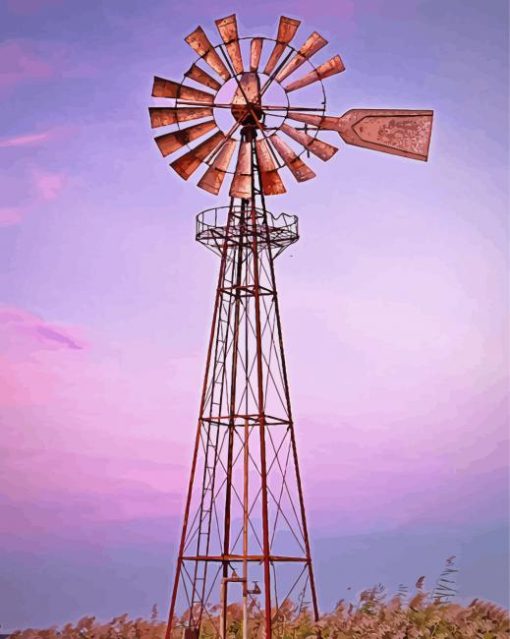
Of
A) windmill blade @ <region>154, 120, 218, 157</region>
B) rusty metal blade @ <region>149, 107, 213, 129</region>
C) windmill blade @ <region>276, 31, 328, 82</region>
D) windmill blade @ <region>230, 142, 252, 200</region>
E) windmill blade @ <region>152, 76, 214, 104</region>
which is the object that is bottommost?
windmill blade @ <region>230, 142, 252, 200</region>

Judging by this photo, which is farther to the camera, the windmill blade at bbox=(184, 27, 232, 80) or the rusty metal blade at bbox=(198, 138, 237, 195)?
the rusty metal blade at bbox=(198, 138, 237, 195)

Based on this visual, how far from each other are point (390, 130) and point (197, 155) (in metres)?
3.82

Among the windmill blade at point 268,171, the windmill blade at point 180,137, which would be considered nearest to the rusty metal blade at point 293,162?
the windmill blade at point 268,171

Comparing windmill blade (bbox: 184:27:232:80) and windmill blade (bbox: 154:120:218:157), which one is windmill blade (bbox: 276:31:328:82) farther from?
windmill blade (bbox: 154:120:218:157)

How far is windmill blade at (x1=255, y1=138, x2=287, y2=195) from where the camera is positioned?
59.7 ft

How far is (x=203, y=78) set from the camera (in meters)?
18.0

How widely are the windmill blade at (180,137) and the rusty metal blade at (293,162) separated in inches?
53.0

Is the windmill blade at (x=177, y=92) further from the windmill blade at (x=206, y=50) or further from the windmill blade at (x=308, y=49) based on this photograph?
the windmill blade at (x=308, y=49)

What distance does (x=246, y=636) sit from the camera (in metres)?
16.2

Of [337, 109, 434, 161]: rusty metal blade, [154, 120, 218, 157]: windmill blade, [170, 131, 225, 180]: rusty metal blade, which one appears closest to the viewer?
[337, 109, 434, 161]: rusty metal blade

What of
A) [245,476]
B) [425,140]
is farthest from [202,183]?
[245,476]

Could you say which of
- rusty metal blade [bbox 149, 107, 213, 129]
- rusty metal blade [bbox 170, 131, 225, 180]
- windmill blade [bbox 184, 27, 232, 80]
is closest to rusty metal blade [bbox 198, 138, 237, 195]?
rusty metal blade [bbox 170, 131, 225, 180]

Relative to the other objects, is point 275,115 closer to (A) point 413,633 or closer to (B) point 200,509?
(B) point 200,509

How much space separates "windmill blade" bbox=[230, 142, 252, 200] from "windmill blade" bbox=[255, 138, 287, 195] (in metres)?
0.23
